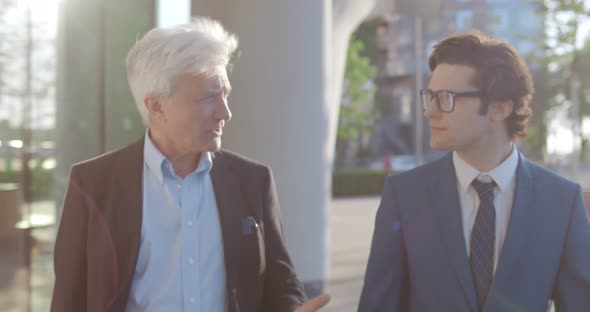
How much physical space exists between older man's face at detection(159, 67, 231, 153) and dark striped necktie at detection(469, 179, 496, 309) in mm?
802

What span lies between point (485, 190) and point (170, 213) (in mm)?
952

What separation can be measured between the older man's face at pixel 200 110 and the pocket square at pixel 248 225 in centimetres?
25

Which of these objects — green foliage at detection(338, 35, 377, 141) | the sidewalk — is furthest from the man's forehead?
green foliage at detection(338, 35, 377, 141)

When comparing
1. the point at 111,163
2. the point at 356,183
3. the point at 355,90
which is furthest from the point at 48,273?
the point at 355,90

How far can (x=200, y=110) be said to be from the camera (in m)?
2.28

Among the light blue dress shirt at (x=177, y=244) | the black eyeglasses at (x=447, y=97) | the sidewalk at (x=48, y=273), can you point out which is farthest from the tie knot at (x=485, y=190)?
the sidewalk at (x=48, y=273)

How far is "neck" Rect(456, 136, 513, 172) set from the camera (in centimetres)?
216

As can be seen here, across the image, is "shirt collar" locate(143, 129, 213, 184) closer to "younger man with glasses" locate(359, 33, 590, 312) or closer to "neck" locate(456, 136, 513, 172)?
"younger man with glasses" locate(359, 33, 590, 312)

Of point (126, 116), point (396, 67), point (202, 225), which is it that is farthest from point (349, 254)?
point (396, 67)

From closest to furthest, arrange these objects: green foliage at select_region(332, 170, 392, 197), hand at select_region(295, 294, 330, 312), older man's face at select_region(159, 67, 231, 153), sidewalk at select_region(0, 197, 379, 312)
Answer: hand at select_region(295, 294, 330, 312)
older man's face at select_region(159, 67, 231, 153)
sidewalk at select_region(0, 197, 379, 312)
green foliage at select_region(332, 170, 392, 197)

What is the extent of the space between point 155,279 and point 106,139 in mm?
4753

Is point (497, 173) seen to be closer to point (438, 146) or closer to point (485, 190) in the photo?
point (485, 190)

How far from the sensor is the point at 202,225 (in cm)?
233

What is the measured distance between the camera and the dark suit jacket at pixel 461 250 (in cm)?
207
